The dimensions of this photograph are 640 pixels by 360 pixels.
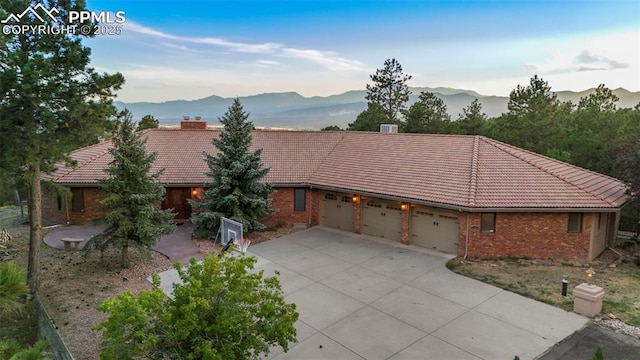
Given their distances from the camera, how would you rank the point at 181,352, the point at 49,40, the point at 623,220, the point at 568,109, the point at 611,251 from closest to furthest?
the point at 181,352 → the point at 49,40 → the point at 611,251 → the point at 623,220 → the point at 568,109

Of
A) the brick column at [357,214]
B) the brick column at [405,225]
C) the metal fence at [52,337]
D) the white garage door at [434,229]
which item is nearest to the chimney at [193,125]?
the brick column at [357,214]

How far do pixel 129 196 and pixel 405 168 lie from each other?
11.4 m

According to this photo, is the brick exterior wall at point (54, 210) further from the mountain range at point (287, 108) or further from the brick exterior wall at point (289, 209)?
the mountain range at point (287, 108)

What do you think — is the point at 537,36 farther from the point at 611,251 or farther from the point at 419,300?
the point at 419,300

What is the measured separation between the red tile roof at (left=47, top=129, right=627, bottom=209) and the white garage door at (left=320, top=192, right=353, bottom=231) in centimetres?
88

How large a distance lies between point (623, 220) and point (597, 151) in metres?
3.85

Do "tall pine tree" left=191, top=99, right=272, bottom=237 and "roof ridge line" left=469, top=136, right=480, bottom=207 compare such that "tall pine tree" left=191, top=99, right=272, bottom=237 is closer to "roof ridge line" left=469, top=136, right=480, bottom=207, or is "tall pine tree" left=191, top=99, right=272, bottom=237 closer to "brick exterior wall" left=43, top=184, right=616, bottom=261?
"brick exterior wall" left=43, top=184, right=616, bottom=261

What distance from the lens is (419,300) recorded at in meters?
10.9

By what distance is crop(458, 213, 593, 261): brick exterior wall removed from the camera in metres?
14.4

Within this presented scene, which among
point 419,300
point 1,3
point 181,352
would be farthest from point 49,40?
point 419,300

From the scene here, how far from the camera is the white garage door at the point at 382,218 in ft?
54.5

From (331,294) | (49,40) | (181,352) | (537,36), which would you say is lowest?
(331,294)

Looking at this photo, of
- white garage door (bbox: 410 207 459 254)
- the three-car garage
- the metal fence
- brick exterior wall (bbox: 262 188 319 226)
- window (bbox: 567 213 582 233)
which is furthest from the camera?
brick exterior wall (bbox: 262 188 319 226)

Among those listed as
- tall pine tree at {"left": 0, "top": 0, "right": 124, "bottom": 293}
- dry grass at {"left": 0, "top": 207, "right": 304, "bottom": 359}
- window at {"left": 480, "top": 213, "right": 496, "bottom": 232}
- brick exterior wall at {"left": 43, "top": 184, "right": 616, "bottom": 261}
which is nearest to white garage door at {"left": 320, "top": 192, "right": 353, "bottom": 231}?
dry grass at {"left": 0, "top": 207, "right": 304, "bottom": 359}
